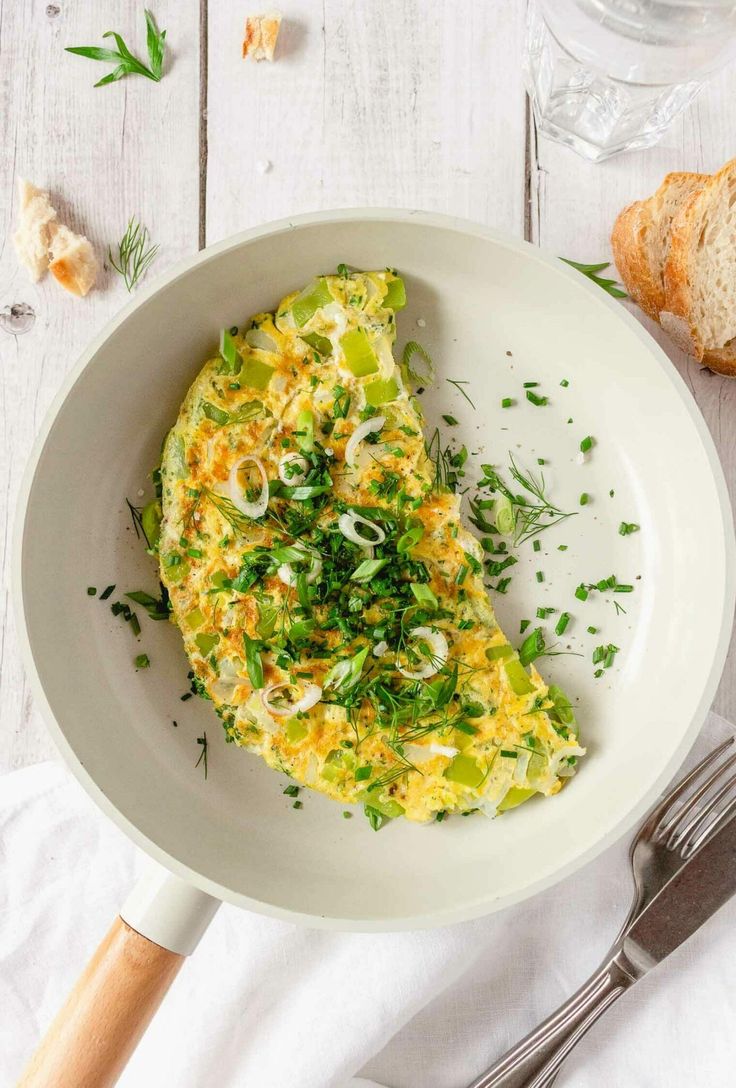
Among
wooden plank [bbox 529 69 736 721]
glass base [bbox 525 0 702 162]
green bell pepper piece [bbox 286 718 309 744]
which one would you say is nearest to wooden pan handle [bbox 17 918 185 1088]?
green bell pepper piece [bbox 286 718 309 744]

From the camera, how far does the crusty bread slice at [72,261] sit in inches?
115

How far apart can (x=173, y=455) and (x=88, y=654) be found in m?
0.63

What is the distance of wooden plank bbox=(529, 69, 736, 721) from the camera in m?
2.99

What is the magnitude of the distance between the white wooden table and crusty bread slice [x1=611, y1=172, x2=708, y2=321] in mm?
129

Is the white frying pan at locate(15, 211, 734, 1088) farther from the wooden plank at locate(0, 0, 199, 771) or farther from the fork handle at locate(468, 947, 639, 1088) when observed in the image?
the fork handle at locate(468, 947, 639, 1088)

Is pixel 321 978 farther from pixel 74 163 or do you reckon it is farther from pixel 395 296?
pixel 74 163

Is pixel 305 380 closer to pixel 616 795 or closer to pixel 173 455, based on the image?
pixel 173 455

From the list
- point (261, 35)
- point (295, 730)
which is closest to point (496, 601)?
point (295, 730)

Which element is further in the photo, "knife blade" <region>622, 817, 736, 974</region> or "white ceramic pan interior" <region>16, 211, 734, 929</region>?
"knife blade" <region>622, 817, 736, 974</region>

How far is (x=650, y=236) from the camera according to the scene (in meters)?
2.83

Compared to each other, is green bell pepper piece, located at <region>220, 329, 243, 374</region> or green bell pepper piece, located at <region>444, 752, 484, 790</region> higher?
green bell pepper piece, located at <region>220, 329, 243, 374</region>

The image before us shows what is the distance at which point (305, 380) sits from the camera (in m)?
2.79

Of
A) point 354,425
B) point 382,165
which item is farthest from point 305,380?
point 382,165

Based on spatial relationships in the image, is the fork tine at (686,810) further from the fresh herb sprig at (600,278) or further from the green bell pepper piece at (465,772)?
the fresh herb sprig at (600,278)
